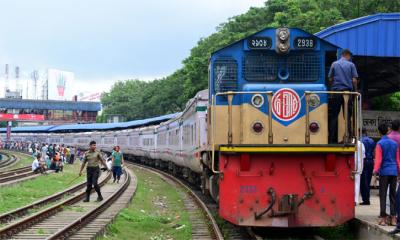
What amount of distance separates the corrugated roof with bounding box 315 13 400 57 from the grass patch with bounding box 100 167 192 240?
21.1 ft

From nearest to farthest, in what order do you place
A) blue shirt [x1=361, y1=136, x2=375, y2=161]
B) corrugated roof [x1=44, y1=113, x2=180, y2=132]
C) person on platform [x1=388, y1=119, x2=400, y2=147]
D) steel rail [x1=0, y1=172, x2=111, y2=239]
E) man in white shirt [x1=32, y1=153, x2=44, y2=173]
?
1. person on platform [x1=388, y1=119, x2=400, y2=147]
2. steel rail [x1=0, y1=172, x2=111, y2=239]
3. blue shirt [x1=361, y1=136, x2=375, y2=161]
4. man in white shirt [x1=32, y1=153, x2=44, y2=173]
5. corrugated roof [x1=44, y1=113, x2=180, y2=132]

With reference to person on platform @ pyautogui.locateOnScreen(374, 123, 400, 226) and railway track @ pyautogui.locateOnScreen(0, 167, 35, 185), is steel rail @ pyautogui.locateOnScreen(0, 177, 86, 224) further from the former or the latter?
person on platform @ pyautogui.locateOnScreen(374, 123, 400, 226)

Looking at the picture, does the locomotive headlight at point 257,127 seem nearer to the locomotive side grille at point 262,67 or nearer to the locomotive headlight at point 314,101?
the locomotive headlight at point 314,101

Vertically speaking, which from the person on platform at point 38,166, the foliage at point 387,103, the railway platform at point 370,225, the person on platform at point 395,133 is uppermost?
the foliage at point 387,103

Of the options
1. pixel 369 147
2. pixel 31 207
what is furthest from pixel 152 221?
pixel 369 147

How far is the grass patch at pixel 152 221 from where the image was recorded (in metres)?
11.4

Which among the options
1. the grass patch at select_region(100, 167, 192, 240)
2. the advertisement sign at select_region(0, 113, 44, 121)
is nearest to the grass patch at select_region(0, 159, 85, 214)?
the grass patch at select_region(100, 167, 192, 240)

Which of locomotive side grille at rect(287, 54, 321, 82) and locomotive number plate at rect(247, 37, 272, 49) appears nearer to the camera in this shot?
locomotive number plate at rect(247, 37, 272, 49)

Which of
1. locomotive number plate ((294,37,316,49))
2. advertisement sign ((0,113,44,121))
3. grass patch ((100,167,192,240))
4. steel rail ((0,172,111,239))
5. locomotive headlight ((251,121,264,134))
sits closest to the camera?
locomotive headlight ((251,121,264,134))

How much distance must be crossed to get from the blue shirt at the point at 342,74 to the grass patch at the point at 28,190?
30.5 feet

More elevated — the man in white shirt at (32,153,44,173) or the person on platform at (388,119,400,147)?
the person on platform at (388,119,400,147)

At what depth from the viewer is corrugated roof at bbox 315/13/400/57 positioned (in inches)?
593

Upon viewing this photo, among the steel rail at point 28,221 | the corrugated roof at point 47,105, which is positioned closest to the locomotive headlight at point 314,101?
the steel rail at point 28,221

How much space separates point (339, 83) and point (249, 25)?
42.8 m
